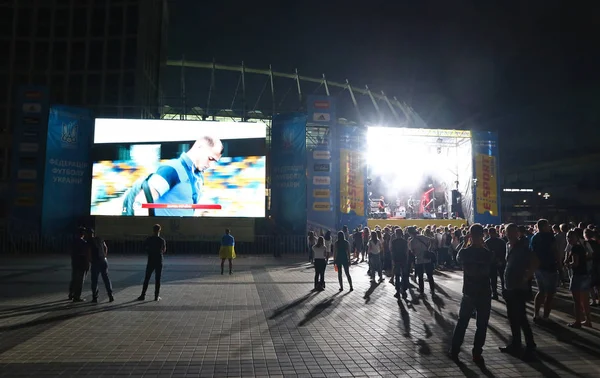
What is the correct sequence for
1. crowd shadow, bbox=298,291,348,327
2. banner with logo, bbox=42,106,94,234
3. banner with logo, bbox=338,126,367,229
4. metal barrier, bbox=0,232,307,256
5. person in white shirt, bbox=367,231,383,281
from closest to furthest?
crowd shadow, bbox=298,291,348,327
person in white shirt, bbox=367,231,383,281
metal barrier, bbox=0,232,307,256
banner with logo, bbox=42,106,94,234
banner with logo, bbox=338,126,367,229

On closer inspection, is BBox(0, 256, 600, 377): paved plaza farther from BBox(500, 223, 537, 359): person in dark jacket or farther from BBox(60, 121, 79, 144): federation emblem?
BBox(60, 121, 79, 144): federation emblem

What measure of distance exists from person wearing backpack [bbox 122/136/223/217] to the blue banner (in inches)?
155

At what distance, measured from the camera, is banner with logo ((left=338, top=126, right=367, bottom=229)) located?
76.4ft

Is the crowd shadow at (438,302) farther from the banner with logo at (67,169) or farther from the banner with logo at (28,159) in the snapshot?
the banner with logo at (28,159)

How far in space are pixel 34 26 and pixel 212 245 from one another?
1016 inches

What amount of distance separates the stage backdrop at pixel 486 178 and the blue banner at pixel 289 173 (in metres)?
11.3

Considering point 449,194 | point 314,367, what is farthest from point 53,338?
point 449,194

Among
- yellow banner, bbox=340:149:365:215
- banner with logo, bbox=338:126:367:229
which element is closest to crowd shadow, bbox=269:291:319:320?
banner with logo, bbox=338:126:367:229

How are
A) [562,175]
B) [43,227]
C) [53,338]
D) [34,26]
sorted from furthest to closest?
[562,175], [34,26], [43,227], [53,338]

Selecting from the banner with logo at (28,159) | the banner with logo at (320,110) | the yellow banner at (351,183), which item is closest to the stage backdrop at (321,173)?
the banner with logo at (320,110)

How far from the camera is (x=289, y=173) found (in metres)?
22.8

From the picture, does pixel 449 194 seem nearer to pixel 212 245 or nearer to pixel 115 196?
pixel 212 245

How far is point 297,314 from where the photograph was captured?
26.0 ft

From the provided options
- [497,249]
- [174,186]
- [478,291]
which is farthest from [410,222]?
[478,291]
